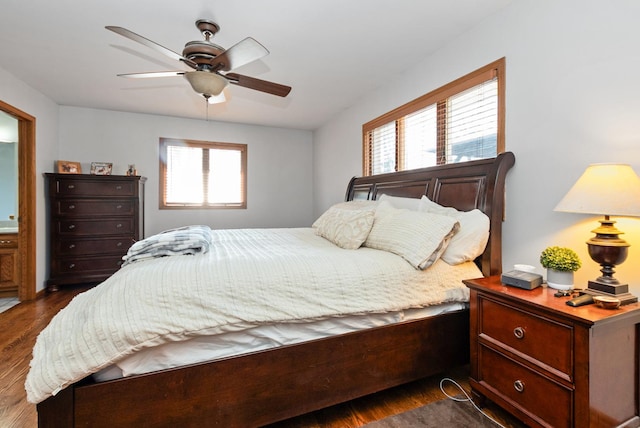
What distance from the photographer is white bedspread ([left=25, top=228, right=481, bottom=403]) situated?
A: 43.7 inches

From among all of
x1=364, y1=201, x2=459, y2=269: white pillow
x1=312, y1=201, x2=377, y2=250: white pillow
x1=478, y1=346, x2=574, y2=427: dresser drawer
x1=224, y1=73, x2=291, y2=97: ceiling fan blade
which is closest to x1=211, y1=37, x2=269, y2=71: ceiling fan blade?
x1=224, y1=73, x2=291, y2=97: ceiling fan blade

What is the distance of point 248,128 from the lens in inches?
195

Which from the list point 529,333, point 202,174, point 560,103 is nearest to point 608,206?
point 529,333

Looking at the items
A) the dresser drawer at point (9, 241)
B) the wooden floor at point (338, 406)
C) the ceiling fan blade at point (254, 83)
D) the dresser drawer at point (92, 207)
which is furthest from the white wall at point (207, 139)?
the ceiling fan blade at point (254, 83)

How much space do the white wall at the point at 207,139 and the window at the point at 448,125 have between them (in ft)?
7.09

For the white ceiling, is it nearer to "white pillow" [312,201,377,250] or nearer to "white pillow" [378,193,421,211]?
"white pillow" [378,193,421,211]

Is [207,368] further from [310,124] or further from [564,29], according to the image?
[310,124]

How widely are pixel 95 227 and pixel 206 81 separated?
3.05 m

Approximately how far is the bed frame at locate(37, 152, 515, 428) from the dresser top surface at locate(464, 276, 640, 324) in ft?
1.16

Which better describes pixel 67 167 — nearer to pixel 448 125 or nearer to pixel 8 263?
pixel 8 263

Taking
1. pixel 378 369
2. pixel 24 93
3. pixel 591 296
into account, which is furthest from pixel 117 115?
pixel 591 296

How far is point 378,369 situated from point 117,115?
4808mm

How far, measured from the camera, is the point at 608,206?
125 centimetres

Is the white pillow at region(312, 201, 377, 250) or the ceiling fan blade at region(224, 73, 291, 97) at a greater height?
the ceiling fan blade at region(224, 73, 291, 97)
